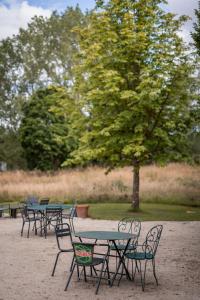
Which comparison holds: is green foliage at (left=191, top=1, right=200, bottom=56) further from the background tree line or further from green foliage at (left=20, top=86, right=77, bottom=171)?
green foliage at (left=20, top=86, right=77, bottom=171)

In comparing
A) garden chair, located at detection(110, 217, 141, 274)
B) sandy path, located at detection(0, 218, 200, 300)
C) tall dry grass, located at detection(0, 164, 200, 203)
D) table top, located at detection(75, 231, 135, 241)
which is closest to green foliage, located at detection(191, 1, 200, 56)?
garden chair, located at detection(110, 217, 141, 274)

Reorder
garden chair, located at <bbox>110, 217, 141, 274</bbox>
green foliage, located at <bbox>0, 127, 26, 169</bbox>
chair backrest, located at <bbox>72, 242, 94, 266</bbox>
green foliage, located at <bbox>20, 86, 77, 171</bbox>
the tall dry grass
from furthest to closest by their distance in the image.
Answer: green foliage, located at <bbox>0, 127, 26, 169</bbox>
green foliage, located at <bbox>20, 86, 77, 171</bbox>
the tall dry grass
garden chair, located at <bbox>110, 217, 141, 274</bbox>
chair backrest, located at <bbox>72, 242, 94, 266</bbox>

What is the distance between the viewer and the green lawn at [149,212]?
65.4ft

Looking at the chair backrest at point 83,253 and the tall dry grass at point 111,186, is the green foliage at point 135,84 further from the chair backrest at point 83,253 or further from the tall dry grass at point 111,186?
the chair backrest at point 83,253

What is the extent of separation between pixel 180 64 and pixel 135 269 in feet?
47.3

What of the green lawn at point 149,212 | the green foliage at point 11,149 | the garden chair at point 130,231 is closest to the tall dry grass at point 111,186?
the green lawn at point 149,212

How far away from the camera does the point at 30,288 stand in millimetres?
8336

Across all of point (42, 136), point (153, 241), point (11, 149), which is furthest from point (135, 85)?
point (11, 149)

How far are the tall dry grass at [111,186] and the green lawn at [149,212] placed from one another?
3.94 feet

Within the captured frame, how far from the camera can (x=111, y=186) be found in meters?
27.3

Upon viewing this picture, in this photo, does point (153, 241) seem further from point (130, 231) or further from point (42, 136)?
point (42, 136)

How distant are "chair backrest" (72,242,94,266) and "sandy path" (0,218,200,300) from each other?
53cm

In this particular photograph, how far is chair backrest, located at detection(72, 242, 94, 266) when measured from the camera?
8.13 metres

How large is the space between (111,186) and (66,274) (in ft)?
58.8
